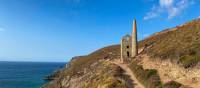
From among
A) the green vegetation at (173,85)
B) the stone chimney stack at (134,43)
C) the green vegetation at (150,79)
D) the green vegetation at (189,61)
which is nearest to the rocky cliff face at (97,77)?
the green vegetation at (150,79)

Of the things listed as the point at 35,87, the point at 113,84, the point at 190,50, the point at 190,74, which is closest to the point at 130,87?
the point at 113,84

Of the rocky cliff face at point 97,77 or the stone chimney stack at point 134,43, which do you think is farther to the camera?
the stone chimney stack at point 134,43

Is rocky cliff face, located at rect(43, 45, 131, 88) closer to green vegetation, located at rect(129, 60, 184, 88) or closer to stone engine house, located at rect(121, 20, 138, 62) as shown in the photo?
green vegetation, located at rect(129, 60, 184, 88)

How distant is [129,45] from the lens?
60.8 metres

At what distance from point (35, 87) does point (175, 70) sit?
71746 mm

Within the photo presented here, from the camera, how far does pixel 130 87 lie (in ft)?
96.5

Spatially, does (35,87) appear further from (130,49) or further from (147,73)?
(147,73)

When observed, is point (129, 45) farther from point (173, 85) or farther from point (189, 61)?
point (173, 85)

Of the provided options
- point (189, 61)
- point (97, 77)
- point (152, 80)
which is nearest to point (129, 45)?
point (97, 77)

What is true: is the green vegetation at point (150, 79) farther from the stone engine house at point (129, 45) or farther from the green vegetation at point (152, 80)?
the stone engine house at point (129, 45)

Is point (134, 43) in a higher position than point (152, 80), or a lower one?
higher

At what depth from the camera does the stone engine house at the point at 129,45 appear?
58559 mm

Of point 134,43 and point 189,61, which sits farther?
point 134,43

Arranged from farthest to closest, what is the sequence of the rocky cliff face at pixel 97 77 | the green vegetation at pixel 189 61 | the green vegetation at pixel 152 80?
the rocky cliff face at pixel 97 77 < the green vegetation at pixel 189 61 < the green vegetation at pixel 152 80
